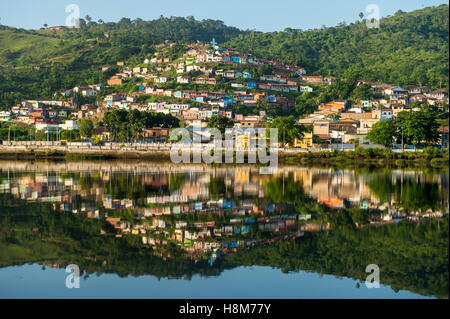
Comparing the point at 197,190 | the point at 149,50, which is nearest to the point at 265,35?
the point at 149,50

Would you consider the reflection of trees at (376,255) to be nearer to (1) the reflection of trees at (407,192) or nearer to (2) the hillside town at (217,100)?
(1) the reflection of trees at (407,192)

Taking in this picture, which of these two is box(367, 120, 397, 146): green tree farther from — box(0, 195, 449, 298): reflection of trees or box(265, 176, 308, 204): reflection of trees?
box(0, 195, 449, 298): reflection of trees

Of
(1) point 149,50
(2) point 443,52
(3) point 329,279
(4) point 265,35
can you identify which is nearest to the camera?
(3) point 329,279

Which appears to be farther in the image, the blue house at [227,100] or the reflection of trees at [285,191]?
the blue house at [227,100]

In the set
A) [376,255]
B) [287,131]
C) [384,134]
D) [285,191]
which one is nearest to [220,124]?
[287,131]

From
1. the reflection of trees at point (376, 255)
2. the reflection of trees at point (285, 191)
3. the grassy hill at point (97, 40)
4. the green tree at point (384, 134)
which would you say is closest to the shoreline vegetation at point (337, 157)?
the green tree at point (384, 134)

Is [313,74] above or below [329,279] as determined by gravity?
above

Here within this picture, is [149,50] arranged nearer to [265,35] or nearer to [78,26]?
[265,35]
